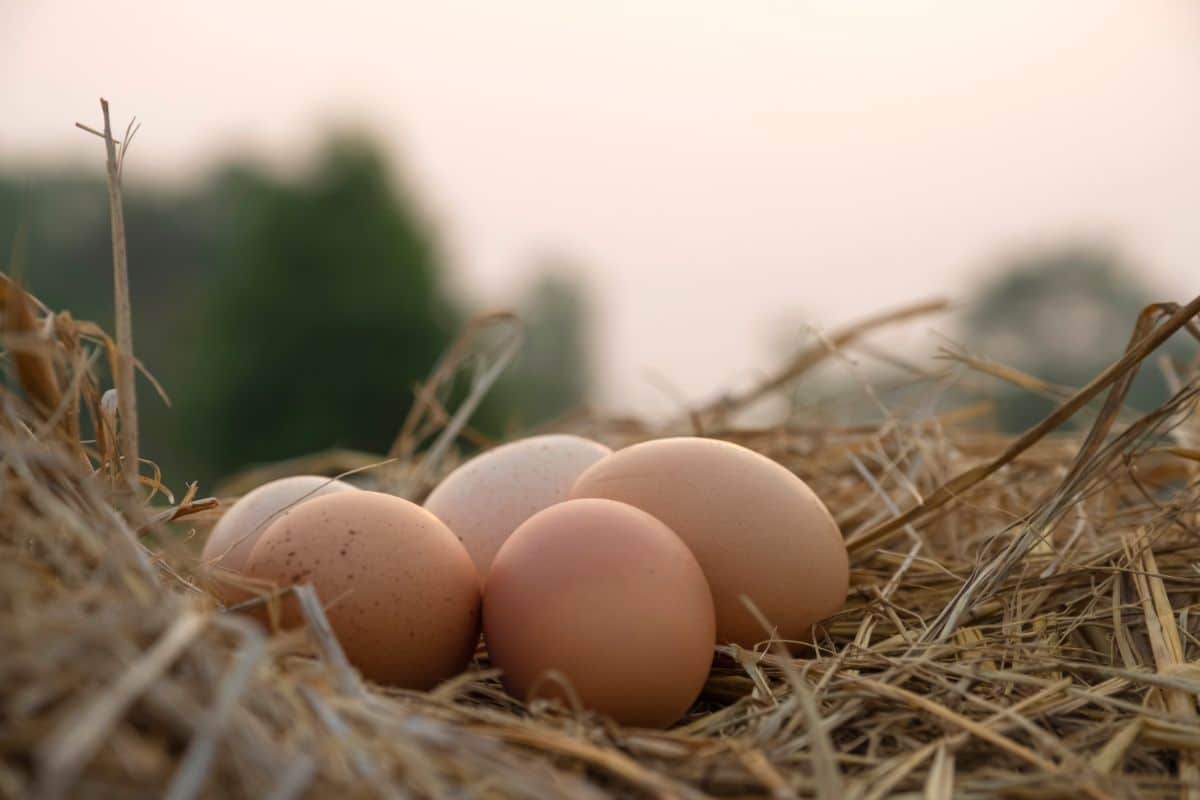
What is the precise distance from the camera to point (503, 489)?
6.05ft

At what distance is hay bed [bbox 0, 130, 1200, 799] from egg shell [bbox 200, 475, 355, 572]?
0.62 feet

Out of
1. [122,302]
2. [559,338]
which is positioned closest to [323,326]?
[122,302]

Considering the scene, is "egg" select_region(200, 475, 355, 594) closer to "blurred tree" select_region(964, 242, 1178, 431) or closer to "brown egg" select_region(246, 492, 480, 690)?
"brown egg" select_region(246, 492, 480, 690)

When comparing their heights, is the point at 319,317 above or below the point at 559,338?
above

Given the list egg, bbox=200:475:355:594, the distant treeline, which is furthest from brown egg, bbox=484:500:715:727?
the distant treeline

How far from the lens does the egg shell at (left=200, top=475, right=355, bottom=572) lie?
1.78 metres

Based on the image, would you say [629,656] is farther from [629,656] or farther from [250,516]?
[250,516]

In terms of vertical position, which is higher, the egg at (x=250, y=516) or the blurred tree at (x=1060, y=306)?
the egg at (x=250, y=516)

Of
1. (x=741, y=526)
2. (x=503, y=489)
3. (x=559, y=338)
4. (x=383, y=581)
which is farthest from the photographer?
(x=559, y=338)

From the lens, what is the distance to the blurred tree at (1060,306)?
22844 millimetres

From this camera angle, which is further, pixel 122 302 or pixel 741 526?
pixel 741 526

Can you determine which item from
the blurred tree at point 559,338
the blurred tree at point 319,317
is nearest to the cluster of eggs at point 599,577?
the blurred tree at point 319,317

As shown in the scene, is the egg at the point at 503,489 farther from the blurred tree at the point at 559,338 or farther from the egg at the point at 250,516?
the blurred tree at the point at 559,338

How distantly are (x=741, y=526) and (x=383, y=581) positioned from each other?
1.74 feet
